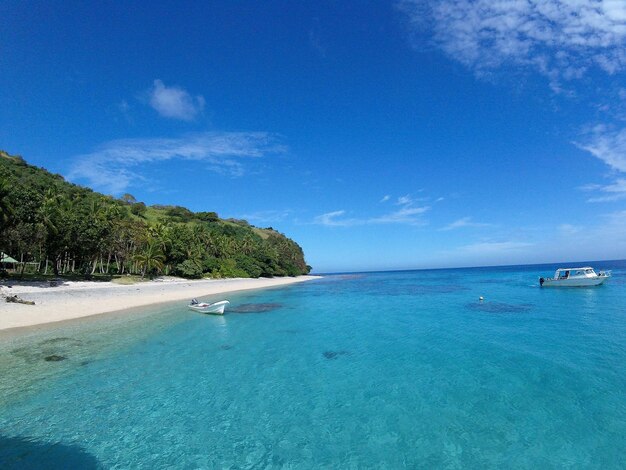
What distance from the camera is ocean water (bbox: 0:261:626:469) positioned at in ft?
24.9

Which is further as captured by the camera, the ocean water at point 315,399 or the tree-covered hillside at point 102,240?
the tree-covered hillside at point 102,240

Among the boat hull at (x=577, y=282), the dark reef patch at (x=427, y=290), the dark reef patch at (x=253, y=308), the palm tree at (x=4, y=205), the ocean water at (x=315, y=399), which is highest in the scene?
the palm tree at (x=4, y=205)

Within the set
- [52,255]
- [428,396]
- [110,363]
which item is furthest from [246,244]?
[428,396]

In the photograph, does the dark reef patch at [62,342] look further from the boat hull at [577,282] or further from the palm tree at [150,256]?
the boat hull at [577,282]

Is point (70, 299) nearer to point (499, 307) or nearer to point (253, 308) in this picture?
point (253, 308)

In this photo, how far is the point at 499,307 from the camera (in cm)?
3231

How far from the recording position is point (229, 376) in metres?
13.0

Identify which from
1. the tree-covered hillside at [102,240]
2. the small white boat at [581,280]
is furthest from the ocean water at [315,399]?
the small white boat at [581,280]

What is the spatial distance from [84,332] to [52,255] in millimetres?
26015

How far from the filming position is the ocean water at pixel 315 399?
7590 millimetres

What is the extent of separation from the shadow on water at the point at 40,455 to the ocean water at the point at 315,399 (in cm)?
4

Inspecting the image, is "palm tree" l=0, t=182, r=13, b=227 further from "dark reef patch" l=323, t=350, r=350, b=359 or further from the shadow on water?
"dark reef patch" l=323, t=350, r=350, b=359

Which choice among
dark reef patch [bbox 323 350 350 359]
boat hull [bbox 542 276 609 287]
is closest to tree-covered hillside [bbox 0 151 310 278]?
dark reef patch [bbox 323 350 350 359]

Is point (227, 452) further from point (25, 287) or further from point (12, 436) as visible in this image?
point (25, 287)
